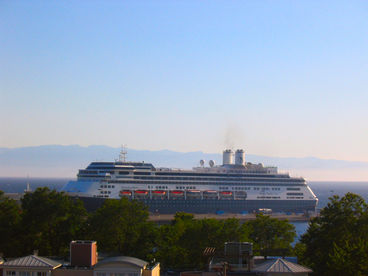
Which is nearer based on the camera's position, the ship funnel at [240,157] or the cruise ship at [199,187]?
the cruise ship at [199,187]

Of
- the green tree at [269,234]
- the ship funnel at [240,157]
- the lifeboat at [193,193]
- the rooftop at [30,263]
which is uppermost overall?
the ship funnel at [240,157]

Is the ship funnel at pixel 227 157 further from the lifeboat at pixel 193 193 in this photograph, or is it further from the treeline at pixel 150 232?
the treeline at pixel 150 232

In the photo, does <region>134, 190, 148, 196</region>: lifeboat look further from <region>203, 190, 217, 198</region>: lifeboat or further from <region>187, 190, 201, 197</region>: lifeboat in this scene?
<region>203, 190, 217, 198</region>: lifeboat

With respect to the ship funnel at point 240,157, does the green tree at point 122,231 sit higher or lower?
lower

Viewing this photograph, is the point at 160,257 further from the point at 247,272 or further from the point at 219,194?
the point at 219,194

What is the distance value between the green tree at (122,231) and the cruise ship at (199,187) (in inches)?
1534

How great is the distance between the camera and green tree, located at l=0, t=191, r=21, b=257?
32394 millimetres

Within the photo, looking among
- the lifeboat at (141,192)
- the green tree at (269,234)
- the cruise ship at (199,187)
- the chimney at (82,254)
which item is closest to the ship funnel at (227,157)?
the cruise ship at (199,187)

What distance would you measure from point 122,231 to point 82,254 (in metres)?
11.8

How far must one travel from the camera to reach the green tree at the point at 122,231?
32.6 metres

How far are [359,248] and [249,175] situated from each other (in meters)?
63.2

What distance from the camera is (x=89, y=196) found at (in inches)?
2923

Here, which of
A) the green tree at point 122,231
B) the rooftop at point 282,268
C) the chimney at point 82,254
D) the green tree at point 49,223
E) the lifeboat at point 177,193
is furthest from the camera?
the lifeboat at point 177,193

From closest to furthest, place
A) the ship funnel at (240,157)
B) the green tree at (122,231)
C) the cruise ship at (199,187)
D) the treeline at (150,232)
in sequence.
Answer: the treeline at (150,232)
the green tree at (122,231)
the cruise ship at (199,187)
the ship funnel at (240,157)
